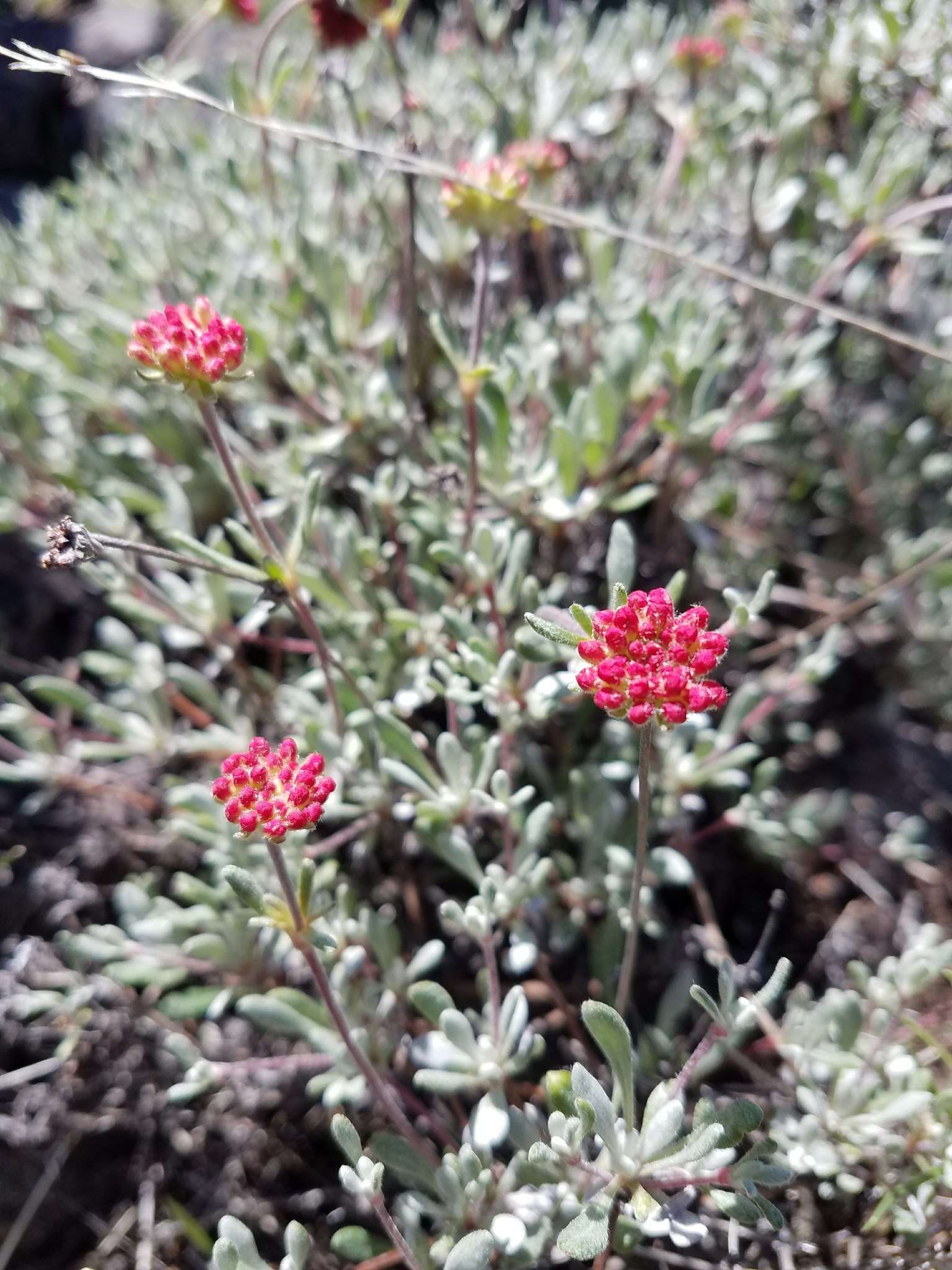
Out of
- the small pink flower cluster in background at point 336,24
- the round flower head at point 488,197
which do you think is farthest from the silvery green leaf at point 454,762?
the small pink flower cluster in background at point 336,24

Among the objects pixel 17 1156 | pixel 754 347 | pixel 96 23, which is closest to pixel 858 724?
pixel 754 347

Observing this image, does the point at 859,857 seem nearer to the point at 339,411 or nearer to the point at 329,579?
the point at 329,579

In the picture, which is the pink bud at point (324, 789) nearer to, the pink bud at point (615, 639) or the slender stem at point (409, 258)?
the pink bud at point (615, 639)

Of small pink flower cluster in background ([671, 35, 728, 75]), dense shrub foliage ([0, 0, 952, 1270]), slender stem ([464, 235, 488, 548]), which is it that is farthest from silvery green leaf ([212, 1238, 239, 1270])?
small pink flower cluster in background ([671, 35, 728, 75])

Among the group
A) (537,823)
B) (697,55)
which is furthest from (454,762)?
(697,55)

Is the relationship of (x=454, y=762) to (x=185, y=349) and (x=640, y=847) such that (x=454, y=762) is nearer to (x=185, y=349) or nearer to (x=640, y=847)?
(x=640, y=847)

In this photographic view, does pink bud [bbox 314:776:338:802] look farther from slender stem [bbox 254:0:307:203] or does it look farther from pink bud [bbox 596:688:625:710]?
slender stem [bbox 254:0:307:203]

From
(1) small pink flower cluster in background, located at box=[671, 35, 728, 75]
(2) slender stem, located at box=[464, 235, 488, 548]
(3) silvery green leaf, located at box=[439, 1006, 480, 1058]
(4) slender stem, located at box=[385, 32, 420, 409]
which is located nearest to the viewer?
(3) silvery green leaf, located at box=[439, 1006, 480, 1058]
